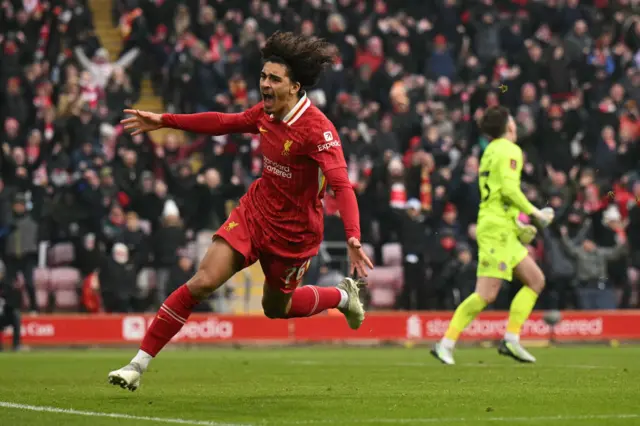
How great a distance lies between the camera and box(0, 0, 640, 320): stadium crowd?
22.2 m

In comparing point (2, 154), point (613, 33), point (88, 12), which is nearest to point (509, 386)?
point (2, 154)

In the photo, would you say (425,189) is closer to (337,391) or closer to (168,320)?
(337,391)

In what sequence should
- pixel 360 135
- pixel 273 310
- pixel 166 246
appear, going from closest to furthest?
pixel 273 310 < pixel 166 246 < pixel 360 135

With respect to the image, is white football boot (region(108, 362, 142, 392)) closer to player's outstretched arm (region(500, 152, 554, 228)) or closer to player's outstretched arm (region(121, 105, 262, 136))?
player's outstretched arm (region(121, 105, 262, 136))

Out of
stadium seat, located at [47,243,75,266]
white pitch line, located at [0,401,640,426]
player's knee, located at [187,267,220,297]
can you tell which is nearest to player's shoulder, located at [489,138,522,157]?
player's knee, located at [187,267,220,297]

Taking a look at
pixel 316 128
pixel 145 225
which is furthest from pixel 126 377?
pixel 145 225

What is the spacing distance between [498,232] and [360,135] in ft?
35.4

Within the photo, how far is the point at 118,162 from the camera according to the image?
23047 millimetres

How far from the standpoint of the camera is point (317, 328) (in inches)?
902

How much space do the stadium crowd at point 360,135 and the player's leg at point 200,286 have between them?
11.5m

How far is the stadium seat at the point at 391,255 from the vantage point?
23312 mm

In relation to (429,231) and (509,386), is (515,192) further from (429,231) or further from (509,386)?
(429,231)

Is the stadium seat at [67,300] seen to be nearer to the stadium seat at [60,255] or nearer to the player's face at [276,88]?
the stadium seat at [60,255]

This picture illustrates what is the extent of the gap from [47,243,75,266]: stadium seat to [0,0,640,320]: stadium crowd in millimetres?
129
